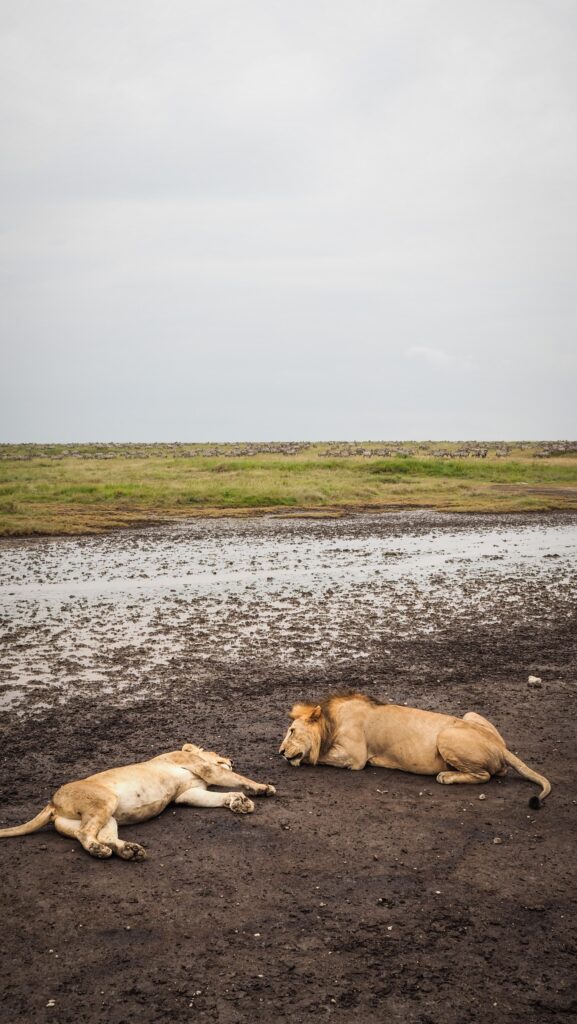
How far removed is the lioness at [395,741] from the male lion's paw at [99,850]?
2458 millimetres

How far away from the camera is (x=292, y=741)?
27.0 ft

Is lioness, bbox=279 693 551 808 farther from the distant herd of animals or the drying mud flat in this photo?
the drying mud flat

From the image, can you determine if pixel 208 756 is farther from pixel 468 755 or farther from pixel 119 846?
pixel 468 755

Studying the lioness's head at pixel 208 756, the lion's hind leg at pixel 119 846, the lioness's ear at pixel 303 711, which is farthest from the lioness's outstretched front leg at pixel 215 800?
the lioness's ear at pixel 303 711

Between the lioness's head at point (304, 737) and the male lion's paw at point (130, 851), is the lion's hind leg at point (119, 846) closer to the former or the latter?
the male lion's paw at point (130, 851)

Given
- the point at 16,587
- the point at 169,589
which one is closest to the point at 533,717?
the point at 169,589

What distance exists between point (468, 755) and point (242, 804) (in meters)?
2.35

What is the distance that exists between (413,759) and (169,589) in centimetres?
1221

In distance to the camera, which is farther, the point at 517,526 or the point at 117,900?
the point at 517,526

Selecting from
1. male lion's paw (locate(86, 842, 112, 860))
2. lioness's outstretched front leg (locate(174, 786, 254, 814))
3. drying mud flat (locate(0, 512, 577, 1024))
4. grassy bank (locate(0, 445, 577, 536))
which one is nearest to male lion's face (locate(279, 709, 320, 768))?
drying mud flat (locate(0, 512, 577, 1024))

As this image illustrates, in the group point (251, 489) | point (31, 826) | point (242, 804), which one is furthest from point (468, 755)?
point (251, 489)

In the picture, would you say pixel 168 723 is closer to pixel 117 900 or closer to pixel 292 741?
pixel 292 741

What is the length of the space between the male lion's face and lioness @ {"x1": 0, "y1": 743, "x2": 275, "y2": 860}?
26.0 inches

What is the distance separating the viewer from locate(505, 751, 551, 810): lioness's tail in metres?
7.17
